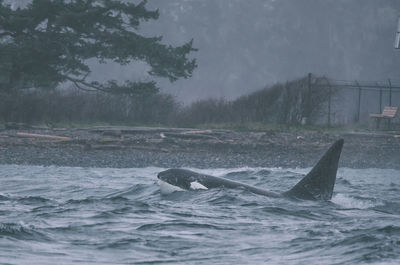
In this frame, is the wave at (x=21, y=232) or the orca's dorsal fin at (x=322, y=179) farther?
the orca's dorsal fin at (x=322, y=179)

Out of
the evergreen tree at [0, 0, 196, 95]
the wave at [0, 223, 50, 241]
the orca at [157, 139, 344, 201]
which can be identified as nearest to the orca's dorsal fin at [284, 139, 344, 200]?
the orca at [157, 139, 344, 201]

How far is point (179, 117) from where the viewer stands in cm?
2897

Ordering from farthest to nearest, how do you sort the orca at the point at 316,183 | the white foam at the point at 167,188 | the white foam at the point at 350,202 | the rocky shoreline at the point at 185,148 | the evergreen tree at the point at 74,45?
the evergreen tree at the point at 74,45
the rocky shoreline at the point at 185,148
the white foam at the point at 167,188
the white foam at the point at 350,202
the orca at the point at 316,183

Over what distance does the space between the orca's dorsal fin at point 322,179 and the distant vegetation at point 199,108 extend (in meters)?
18.4

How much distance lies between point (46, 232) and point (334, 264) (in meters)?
3.16

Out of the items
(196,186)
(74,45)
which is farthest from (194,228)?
(74,45)

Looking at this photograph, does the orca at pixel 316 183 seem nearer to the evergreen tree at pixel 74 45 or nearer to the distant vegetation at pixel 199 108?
the evergreen tree at pixel 74 45

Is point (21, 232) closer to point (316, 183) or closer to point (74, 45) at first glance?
point (316, 183)

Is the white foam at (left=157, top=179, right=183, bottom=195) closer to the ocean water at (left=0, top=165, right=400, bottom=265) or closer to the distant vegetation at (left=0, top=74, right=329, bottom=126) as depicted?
the ocean water at (left=0, top=165, right=400, bottom=265)

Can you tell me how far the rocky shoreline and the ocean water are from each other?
6.50 meters

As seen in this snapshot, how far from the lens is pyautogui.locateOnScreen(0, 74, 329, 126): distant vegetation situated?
2859 centimetres

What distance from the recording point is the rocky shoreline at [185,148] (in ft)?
61.2

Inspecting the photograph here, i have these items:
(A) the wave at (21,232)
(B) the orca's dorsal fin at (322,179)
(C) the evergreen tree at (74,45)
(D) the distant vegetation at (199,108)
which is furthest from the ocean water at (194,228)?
(D) the distant vegetation at (199,108)

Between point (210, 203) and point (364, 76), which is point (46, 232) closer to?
point (210, 203)
